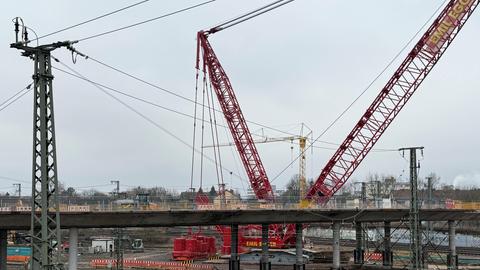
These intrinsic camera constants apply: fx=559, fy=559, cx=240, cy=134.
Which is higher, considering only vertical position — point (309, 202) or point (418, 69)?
point (418, 69)

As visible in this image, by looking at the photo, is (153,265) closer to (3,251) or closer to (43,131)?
(3,251)

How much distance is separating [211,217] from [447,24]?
36.4m

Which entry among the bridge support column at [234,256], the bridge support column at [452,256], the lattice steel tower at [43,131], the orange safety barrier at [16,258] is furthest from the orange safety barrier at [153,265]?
the lattice steel tower at [43,131]

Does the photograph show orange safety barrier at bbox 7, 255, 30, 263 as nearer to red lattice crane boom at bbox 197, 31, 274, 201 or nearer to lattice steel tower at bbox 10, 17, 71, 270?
red lattice crane boom at bbox 197, 31, 274, 201

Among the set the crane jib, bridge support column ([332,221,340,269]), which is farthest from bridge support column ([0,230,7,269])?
the crane jib

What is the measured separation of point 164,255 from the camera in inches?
3716

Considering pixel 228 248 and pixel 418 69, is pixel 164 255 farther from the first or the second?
pixel 418 69

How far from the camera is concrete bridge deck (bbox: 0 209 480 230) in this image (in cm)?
4938

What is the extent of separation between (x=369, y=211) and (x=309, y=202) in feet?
24.0

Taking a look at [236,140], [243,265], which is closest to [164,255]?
[243,265]

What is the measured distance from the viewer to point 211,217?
190 ft

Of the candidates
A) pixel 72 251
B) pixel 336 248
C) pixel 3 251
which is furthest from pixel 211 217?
pixel 3 251

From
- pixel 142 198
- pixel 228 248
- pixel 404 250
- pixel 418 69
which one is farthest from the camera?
pixel 404 250

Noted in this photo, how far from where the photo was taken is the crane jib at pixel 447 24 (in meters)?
65.4
